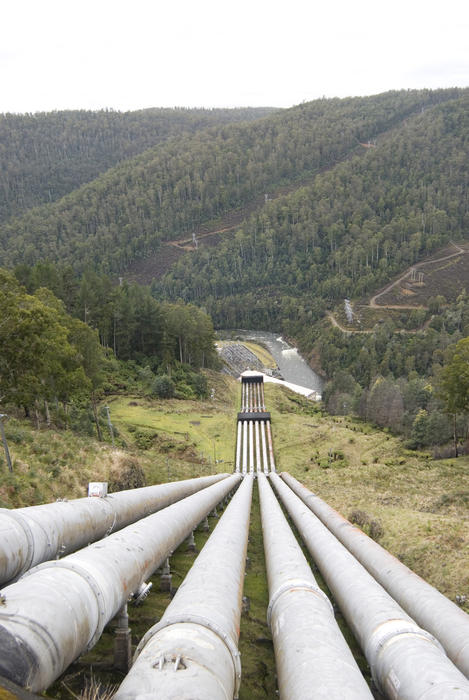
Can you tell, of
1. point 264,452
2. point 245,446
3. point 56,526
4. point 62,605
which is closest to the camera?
point 62,605

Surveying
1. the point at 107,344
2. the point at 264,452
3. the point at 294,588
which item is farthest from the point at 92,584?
the point at 107,344

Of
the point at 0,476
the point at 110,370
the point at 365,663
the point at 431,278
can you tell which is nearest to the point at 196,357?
the point at 110,370

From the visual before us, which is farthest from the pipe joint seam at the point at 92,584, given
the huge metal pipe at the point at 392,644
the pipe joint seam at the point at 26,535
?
the huge metal pipe at the point at 392,644

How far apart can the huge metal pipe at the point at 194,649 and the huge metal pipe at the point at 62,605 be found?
1.03 meters

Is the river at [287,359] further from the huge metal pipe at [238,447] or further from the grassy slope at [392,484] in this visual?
the huge metal pipe at [238,447]

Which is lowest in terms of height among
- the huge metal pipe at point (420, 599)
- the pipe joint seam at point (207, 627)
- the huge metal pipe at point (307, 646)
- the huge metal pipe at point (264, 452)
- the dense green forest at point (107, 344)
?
the huge metal pipe at point (264, 452)

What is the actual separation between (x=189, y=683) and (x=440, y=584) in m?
15.0

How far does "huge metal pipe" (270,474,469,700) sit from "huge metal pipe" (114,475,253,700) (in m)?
2.59

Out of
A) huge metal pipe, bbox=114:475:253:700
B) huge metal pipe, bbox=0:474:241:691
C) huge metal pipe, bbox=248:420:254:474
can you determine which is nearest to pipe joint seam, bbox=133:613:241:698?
huge metal pipe, bbox=114:475:253:700

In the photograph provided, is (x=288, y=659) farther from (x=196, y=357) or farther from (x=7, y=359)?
(x=196, y=357)

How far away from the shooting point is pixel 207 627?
20.4 ft

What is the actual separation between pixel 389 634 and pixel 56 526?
7499 millimetres

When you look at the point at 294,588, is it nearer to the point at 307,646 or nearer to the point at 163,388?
the point at 307,646

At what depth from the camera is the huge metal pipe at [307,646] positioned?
5.50m
